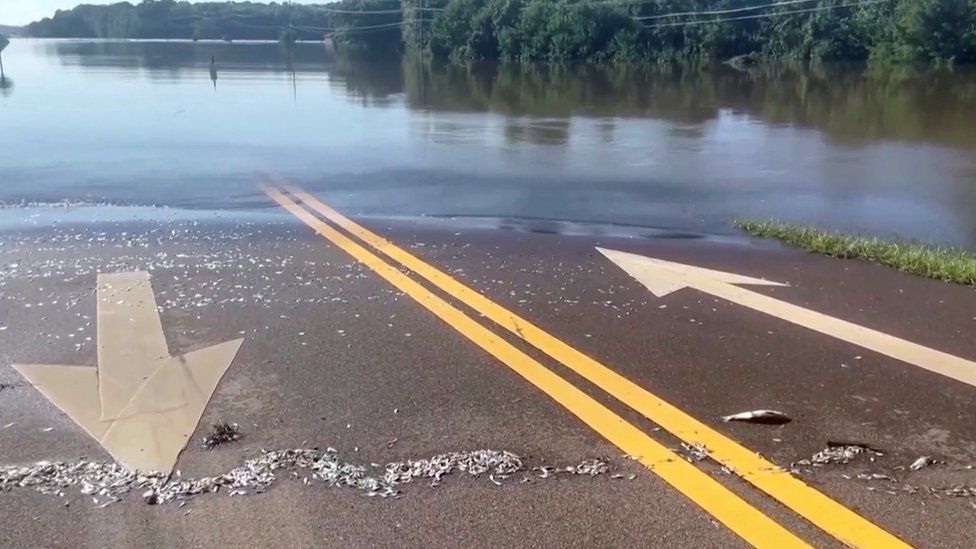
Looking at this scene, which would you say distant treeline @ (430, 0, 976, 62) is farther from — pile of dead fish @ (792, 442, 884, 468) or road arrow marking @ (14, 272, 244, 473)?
road arrow marking @ (14, 272, 244, 473)

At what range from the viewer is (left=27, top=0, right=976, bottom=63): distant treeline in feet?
198

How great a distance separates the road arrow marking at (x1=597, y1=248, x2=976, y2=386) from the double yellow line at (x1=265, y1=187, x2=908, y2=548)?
1.43 meters

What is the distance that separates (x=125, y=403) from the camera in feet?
14.7

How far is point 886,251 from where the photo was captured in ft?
24.4

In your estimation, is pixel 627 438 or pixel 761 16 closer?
pixel 627 438

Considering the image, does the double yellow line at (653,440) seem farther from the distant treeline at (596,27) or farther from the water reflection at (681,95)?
the distant treeline at (596,27)

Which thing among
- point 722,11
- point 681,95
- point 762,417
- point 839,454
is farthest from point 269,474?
point 722,11

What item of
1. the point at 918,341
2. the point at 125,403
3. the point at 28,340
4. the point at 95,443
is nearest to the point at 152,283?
the point at 28,340

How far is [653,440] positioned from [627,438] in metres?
0.12

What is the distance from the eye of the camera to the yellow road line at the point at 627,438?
332cm

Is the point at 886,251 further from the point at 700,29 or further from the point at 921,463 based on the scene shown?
the point at 700,29

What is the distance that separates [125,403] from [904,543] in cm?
354

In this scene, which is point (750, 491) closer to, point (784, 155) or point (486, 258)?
point (486, 258)

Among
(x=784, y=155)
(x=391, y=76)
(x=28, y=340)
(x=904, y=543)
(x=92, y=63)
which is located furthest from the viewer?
(x=92, y=63)
